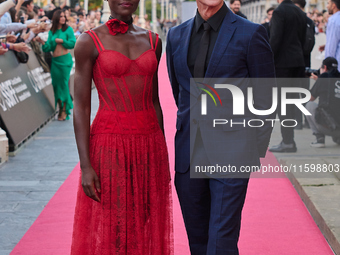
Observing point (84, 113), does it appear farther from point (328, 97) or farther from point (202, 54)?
point (328, 97)

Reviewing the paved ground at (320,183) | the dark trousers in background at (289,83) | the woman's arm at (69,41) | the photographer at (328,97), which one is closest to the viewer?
the paved ground at (320,183)

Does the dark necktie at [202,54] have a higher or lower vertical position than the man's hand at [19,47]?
higher

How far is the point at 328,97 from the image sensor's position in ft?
26.3

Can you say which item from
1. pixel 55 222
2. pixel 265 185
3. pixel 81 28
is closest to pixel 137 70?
pixel 55 222

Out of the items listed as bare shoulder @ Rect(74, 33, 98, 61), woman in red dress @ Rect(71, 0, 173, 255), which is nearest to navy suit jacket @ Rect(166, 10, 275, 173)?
woman in red dress @ Rect(71, 0, 173, 255)

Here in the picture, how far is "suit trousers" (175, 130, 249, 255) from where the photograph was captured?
3.08 m

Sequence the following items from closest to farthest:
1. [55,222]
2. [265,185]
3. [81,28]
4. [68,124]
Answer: [55,222]
[265,185]
[68,124]
[81,28]

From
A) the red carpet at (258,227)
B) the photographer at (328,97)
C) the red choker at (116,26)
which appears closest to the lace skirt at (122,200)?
the red choker at (116,26)

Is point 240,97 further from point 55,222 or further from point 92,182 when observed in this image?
point 55,222

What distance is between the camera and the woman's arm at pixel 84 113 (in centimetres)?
291

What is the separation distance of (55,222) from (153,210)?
2294mm

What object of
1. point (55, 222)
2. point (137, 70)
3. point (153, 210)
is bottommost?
point (55, 222)

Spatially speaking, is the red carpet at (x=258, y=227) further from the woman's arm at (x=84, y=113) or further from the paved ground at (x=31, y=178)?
the woman's arm at (x=84, y=113)

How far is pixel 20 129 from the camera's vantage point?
8461 mm
